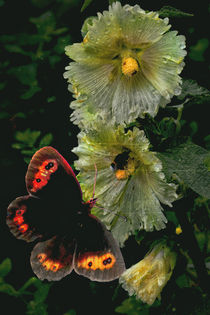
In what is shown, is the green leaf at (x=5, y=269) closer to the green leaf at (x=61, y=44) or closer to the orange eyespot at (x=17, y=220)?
the orange eyespot at (x=17, y=220)

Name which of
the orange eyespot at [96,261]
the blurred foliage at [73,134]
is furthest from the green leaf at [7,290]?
the orange eyespot at [96,261]

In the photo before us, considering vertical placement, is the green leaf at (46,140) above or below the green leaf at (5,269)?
above

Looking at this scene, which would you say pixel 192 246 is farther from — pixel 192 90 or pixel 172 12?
pixel 172 12

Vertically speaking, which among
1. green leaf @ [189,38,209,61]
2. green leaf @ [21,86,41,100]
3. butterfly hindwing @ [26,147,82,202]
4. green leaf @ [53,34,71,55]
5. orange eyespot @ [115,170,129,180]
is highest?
green leaf @ [53,34,71,55]

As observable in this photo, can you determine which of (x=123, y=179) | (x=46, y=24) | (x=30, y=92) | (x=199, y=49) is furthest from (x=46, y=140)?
(x=199, y=49)

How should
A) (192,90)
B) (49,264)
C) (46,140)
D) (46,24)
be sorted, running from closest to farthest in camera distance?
(192,90) → (49,264) → (46,140) → (46,24)

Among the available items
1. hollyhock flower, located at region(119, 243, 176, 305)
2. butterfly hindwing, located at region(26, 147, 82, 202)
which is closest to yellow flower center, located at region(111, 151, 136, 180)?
butterfly hindwing, located at region(26, 147, 82, 202)

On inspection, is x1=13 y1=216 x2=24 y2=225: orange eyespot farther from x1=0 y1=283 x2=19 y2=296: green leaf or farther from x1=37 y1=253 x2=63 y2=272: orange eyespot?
x1=0 y1=283 x2=19 y2=296: green leaf
